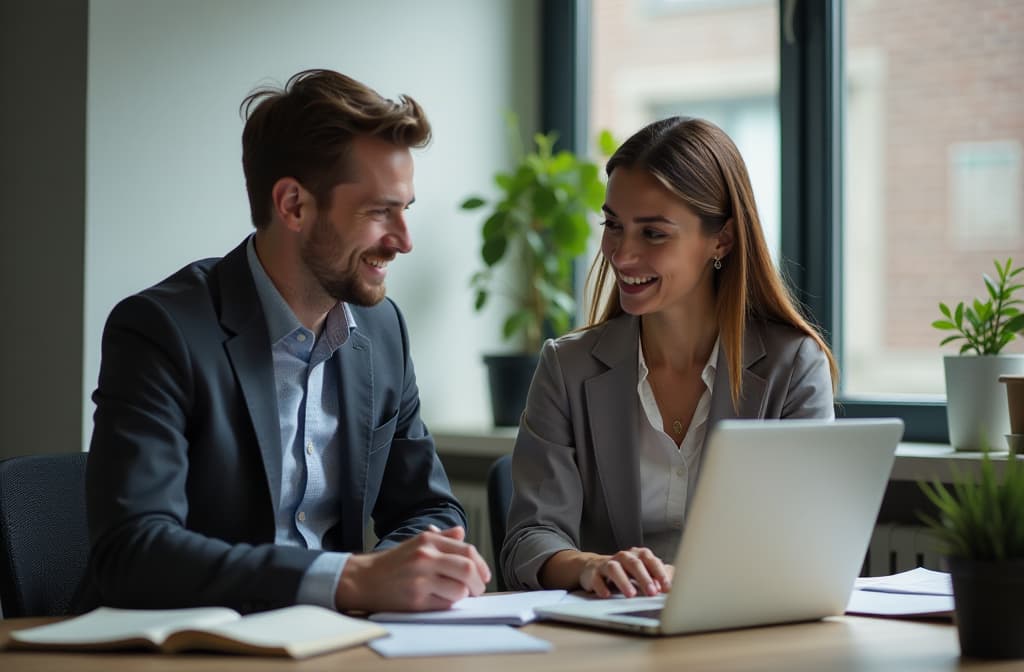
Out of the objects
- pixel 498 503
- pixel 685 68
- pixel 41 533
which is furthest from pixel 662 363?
Answer: pixel 685 68

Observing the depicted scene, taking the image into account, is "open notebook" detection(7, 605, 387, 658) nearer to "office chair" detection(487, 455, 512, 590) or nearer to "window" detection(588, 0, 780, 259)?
"office chair" detection(487, 455, 512, 590)

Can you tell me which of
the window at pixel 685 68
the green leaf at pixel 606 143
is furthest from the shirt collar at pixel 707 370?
the window at pixel 685 68

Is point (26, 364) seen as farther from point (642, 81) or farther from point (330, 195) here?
point (642, 81)

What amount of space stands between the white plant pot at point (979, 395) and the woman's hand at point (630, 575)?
120 cm

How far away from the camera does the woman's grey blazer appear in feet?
6.48

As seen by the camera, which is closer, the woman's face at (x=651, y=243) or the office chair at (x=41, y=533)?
the office chair at (x=41, y=533)

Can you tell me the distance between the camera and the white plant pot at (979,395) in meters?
2.49

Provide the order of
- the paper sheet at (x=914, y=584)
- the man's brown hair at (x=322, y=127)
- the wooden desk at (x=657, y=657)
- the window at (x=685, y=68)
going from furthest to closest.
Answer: the window at (x=685, y=68) < the man's brown hair at (x=322, y=127) < the paper sheet at (x=914, y=584) < the wooden desk at (x=657, y=657)

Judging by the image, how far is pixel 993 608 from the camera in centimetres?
127

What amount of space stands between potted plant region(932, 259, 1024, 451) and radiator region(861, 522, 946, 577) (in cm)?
24

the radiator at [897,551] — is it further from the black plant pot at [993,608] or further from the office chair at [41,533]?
the office chair at [41,533]

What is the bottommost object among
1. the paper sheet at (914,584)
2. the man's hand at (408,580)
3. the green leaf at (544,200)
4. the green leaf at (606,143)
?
the paper sheet at (914,584)

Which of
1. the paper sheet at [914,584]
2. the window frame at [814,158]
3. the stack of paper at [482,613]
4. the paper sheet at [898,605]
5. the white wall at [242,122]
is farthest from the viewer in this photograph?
the window frame at [814,158]

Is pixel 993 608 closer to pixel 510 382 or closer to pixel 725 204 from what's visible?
pixel 725 204
